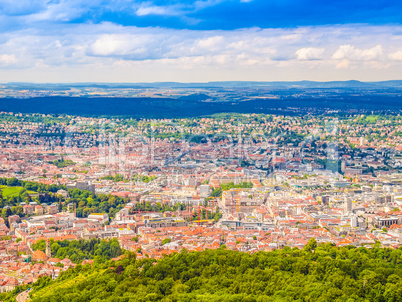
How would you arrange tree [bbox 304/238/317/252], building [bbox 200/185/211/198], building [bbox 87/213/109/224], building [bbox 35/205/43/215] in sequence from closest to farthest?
tree [bbox 304/238/317/252], building [bbox 87/213/109/224], building [bbox 35/205/43/215], building [bbox 200/185/211/198]

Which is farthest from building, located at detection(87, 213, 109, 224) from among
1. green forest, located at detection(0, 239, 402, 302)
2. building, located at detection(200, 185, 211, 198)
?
green forest, located at detection(0, 239, 402, 302)

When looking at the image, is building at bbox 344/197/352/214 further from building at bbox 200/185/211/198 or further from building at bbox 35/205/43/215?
building at bbox 35/205/43/215

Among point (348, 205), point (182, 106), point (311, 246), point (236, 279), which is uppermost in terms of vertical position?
point (182, 106)

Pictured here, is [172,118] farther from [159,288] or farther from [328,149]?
[159,288]

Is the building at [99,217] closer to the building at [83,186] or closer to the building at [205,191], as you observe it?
the building at [83,186]

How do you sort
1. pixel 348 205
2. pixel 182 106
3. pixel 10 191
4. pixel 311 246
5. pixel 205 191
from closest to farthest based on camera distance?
pixel 311 246 → pixel 348 205 → pixel 205 191 → pixel 10 191 → pixel 182 106

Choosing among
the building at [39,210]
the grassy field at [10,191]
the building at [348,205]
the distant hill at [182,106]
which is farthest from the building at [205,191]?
the distant hill at [182,106]

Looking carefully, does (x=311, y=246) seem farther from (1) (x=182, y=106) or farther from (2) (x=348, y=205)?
(1) (x=182, y=106)

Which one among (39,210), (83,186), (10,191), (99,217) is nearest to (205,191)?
(83,186)
